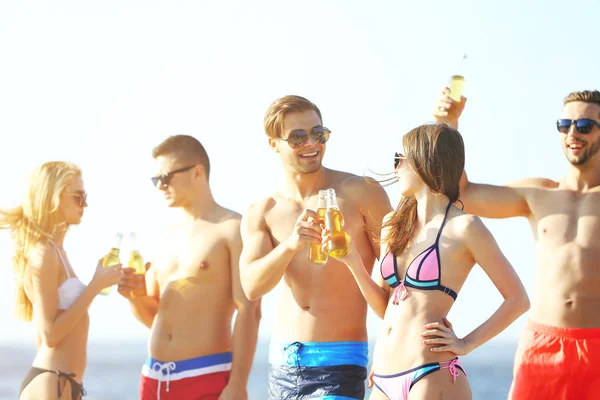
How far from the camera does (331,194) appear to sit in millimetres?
4832

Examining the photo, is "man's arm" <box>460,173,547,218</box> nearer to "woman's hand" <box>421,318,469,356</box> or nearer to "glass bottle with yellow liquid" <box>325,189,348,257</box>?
"glass bottle with yellow liquid" <box>325,189,348,257</box>

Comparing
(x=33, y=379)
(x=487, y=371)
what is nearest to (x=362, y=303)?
(x=33, y=379)

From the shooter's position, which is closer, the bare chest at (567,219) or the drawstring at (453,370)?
the drawstring at (453,370)

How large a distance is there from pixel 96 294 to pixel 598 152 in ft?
12.5

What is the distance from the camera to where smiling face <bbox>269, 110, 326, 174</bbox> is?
18.4 feet

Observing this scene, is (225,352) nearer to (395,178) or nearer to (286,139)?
(286,139)

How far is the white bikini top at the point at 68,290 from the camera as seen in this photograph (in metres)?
6.64

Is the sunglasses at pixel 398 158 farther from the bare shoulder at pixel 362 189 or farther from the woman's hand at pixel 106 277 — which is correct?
the woman's hand at pixel 106 277

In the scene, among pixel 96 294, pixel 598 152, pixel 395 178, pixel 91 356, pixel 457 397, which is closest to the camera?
pixel 457 397

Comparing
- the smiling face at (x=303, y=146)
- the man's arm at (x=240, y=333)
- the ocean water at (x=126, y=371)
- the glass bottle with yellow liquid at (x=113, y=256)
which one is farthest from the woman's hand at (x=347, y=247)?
the ocean water at (x=126, y=371)

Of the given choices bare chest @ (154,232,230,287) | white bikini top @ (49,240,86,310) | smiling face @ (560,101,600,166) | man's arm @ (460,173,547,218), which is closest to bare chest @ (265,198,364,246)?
bare chest @ (154,232,230,287)

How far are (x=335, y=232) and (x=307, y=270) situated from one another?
35.5 inches

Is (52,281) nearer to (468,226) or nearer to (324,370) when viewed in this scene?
(324,370)

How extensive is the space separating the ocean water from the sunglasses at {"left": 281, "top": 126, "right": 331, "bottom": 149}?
19.1 m
